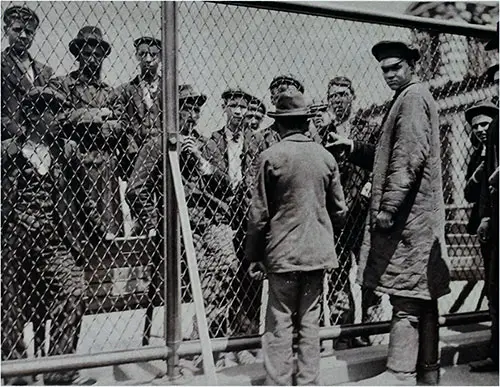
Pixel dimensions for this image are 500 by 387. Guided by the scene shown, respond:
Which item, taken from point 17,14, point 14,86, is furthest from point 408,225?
point 17,14

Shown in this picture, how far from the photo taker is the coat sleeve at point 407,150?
328 cm

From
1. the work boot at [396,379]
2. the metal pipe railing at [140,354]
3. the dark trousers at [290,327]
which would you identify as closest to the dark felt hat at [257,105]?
the dark trousers at [290,327]

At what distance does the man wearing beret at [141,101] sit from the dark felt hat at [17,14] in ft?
2.06

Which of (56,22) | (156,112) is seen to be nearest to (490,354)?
(156,112)

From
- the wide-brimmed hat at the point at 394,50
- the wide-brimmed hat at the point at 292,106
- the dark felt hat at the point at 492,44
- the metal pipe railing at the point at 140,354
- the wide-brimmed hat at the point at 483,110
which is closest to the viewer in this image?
the metal pipe railing at the point at 140,354

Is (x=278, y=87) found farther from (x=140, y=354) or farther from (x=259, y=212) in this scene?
(x=140, y=354)

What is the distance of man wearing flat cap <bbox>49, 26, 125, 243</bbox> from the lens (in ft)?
11.0

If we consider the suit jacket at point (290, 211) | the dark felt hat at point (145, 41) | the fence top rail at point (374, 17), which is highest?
the fence top rail at point (374, 17)

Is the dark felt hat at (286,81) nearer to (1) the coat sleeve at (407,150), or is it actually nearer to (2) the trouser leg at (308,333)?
(1) the coat sleeve at (407,150)

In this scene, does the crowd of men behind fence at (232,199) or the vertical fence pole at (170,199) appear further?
the vertical fence pole at (170,199)

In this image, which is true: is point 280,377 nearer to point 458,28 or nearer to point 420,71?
point 420,71

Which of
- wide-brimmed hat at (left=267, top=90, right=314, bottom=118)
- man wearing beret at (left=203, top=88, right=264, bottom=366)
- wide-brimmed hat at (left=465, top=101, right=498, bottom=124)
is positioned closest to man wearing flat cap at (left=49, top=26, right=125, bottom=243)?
man wearing beret at (left=203, top=88, right=264, bottom=366)

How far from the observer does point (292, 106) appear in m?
3.24

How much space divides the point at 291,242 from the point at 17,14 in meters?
2.05
